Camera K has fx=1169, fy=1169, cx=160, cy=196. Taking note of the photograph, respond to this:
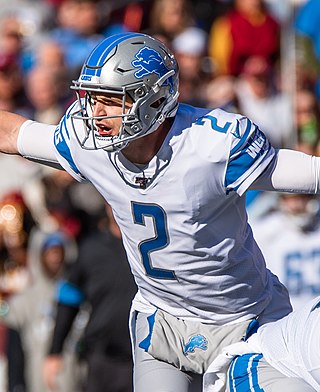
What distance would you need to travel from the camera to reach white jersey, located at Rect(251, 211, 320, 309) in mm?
7047

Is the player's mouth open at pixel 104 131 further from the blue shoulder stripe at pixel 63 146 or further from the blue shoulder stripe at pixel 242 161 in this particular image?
the blue shoulder stripe at pixel 242 161

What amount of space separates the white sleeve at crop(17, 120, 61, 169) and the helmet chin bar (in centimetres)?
25

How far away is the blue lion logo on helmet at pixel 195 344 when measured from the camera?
4.44m

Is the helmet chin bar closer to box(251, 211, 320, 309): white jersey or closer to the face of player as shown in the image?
the face of player

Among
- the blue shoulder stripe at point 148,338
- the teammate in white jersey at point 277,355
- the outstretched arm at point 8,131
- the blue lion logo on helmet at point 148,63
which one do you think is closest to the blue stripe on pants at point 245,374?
the teammate in white jersey at point 277,355

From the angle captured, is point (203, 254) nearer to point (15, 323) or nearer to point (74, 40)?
point (15, 323)

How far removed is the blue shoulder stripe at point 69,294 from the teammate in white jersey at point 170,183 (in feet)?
7.87

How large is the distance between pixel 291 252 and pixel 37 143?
2902 mm

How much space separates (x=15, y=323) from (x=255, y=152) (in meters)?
3.82

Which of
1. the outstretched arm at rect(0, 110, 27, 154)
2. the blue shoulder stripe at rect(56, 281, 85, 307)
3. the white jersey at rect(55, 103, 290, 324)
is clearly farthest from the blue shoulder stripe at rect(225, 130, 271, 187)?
the blue shoulder stripe at rect(56, 281, 85, 307)

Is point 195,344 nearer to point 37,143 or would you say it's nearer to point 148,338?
point 148,338

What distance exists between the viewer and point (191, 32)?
8.93 meters

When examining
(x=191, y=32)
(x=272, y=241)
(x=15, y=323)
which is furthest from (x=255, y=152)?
(x=191, y=32)

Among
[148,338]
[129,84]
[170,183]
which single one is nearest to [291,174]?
[170,183]
